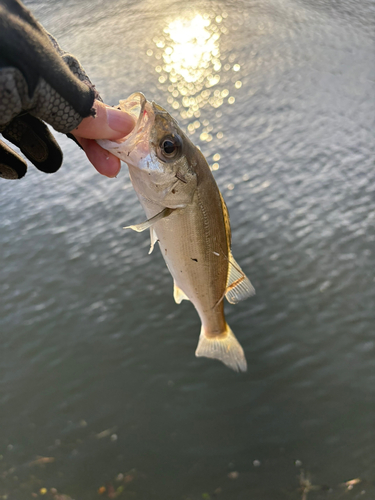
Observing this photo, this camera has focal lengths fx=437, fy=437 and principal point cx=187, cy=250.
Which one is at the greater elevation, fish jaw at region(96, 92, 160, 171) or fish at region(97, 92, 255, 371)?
fish jaw at region(96, 92, 160, 171)

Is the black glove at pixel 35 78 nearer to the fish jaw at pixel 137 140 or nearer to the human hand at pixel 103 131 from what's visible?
the human hand at pixel 103 131

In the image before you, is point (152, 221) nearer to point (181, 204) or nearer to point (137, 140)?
point (181, 204)

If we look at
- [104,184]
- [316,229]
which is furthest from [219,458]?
[104,184]

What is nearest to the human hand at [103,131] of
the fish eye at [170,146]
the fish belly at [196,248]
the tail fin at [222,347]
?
the fish eye at [170,146]

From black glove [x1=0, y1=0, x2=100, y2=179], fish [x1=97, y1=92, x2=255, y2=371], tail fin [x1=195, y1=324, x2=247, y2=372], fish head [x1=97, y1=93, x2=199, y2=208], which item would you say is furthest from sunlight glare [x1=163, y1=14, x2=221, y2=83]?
black glove [x1=0, y1=0, x2=100, y2=179]

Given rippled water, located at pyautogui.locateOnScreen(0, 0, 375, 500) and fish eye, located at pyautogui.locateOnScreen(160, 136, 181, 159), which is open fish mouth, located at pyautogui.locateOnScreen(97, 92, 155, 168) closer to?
fish eye, located at pyautogui.locateOnScreen(160, 136, 181, 159)

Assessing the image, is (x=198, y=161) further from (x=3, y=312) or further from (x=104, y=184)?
(x=104, y=184)

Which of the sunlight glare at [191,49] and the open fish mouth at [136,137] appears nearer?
the open fish mouth at [136,137]
